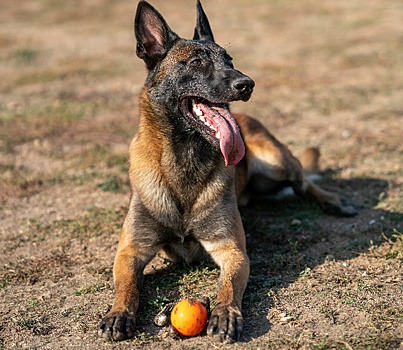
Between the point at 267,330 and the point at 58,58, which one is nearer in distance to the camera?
the point at 267,330

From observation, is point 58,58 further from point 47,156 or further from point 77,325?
point 77,325

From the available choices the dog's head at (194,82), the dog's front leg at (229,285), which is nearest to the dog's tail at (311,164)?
the dog's front leg at (229,285)

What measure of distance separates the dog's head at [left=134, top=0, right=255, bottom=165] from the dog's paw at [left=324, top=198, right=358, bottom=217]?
6.41ft

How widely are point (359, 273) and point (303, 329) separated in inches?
41.0

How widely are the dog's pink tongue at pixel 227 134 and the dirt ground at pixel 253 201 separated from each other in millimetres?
983

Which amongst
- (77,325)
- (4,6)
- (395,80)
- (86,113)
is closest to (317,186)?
(77,325)

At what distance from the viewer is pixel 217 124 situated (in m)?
4.53

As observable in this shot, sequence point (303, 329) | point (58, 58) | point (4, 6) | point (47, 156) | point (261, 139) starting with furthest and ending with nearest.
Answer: point (4, 6) → point (58, 58) → point (47, 156) → point (261, 139) → point (303, 329)

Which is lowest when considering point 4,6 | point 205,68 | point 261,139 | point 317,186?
point 4,6

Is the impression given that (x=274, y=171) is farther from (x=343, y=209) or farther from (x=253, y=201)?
(x=343, y=209)

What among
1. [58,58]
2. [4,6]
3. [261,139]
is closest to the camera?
[261,139]

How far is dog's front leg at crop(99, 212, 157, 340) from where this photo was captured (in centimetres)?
395

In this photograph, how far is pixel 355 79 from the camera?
11.5m

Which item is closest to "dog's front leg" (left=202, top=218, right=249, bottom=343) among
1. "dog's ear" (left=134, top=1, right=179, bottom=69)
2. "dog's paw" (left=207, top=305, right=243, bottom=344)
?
"dog's paw" (left=207, top=305, right=243, bottom=344)
